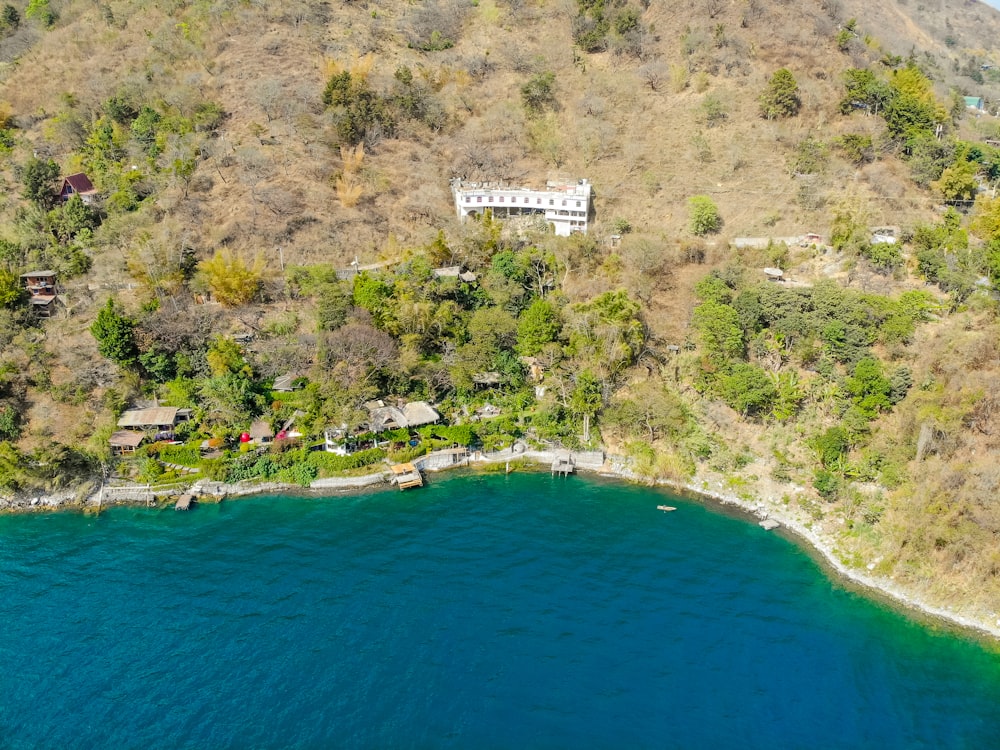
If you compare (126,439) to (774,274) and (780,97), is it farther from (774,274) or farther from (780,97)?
(780,97)

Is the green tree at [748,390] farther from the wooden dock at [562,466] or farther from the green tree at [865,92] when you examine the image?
the green tree at [865,92]

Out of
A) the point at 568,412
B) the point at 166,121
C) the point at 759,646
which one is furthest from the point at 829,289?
the point at 166,121

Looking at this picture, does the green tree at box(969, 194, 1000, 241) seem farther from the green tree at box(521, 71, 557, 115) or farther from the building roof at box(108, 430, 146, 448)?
the building roof at box(108, 430, 146, 448)

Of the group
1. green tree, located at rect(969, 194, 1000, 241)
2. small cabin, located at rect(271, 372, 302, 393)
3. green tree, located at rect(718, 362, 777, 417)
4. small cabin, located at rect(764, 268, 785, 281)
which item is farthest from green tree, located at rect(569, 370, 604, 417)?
green tree, located at rect(969, 194, 1000, 241)

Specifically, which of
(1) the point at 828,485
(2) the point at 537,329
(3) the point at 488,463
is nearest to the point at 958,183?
(1) the point at 828,485

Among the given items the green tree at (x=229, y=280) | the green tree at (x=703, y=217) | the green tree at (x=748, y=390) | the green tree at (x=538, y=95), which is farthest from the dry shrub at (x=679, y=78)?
the green tree at (x=229, y=280)

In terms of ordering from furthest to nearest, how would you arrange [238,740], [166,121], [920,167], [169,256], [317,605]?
[166,121] → [920,167] → [169,256] → [317,605] → [238,740]

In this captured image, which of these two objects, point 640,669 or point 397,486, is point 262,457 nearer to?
point 397,486
